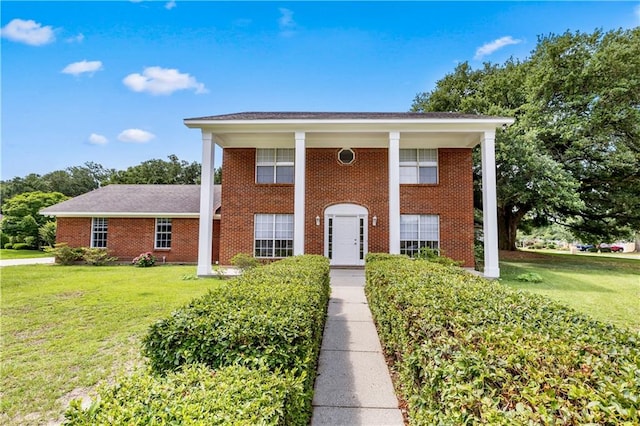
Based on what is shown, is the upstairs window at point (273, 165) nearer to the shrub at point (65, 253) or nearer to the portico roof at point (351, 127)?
the portico roof at point (351, 127)

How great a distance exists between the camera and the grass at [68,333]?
337cm

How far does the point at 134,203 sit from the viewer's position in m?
16.7

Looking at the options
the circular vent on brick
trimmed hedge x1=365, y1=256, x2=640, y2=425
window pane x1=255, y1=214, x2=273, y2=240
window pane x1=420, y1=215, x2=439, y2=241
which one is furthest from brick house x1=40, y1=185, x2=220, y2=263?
trimmed hedge x1=365, y1=256, x2=640, y2=425

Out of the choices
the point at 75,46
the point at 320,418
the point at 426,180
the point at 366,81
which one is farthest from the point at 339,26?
the point at 320,418

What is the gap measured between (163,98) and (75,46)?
473 cm

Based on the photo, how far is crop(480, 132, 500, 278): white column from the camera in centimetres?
1089

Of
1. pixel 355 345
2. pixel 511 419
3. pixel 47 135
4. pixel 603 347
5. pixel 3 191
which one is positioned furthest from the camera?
pixel 3 191

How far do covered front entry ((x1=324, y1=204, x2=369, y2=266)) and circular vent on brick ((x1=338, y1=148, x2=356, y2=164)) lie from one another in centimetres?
191

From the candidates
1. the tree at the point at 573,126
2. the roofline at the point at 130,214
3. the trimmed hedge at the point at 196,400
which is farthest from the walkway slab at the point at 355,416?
the roofline at the point at 130,214

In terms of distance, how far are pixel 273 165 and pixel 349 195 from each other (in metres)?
3.55

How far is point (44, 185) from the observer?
44656 mm

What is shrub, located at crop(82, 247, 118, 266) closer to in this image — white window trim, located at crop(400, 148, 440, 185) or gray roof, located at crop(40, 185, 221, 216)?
gray roof, located at crop(40, 185, 221, 216)

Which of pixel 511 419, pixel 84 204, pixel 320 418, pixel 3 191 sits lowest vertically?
pixel 320 418

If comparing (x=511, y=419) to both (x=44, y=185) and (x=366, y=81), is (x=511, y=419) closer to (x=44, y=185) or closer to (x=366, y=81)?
(x=366, y=81)
